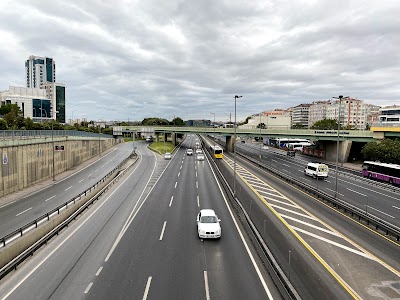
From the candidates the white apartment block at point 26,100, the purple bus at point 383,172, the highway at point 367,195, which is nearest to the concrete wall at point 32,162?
the highway at point 367,195

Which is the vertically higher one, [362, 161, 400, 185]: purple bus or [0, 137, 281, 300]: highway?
[362, 161, 400, 185]: purple bus

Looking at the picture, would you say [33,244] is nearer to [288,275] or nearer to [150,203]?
[150,203]

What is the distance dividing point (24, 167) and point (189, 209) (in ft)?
85.0

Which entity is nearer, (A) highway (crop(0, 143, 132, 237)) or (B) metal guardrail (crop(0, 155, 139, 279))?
(B) metal guardrail (crop(0, 155, 139, 279))

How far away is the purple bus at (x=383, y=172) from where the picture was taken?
41344 millimetres

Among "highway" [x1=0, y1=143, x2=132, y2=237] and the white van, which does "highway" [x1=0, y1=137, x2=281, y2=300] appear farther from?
the white van

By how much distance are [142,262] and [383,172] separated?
42.4 metres

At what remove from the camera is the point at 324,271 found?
44.9 ft

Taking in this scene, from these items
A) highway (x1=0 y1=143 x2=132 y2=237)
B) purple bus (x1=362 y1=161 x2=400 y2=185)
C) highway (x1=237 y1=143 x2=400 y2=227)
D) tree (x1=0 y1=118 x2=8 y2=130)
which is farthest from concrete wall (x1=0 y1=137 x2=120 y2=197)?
purple bus (x1=362 y1=161 x2=400 y2=185)

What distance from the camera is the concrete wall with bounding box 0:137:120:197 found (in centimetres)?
3407

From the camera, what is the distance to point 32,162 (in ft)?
136

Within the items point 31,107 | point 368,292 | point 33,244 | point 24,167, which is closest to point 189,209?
point 33,244

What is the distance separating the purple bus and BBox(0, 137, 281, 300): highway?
2980 cm

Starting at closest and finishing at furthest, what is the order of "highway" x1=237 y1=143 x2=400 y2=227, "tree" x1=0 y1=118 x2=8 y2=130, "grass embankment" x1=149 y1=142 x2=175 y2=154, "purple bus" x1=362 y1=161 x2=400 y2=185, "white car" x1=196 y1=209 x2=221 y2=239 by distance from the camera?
1. "white car" x1=196 y1=209 x2=221 y2=239
2. "highway" x1=237 y1=143 x2=400 y2=227
3. "purple bus" x1=362 y1=161 x2=400 y2=185
4. "tree" x1=0 y1=118 x2=8 y2=130
5. "grass embankment" x1=149 y1=142 x2=175 y2=154
